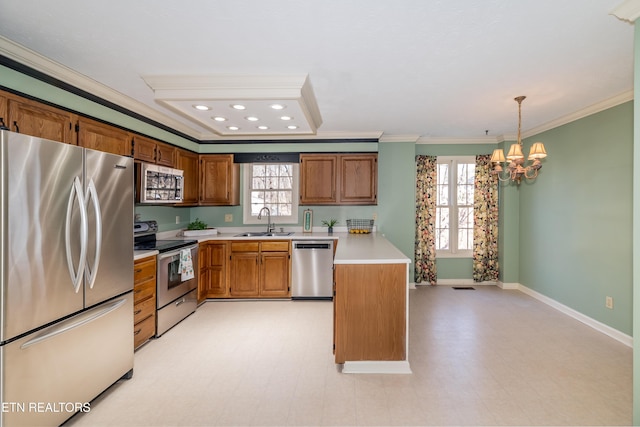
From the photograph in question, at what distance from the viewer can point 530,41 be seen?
208cm

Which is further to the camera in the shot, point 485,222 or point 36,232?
point 485,222

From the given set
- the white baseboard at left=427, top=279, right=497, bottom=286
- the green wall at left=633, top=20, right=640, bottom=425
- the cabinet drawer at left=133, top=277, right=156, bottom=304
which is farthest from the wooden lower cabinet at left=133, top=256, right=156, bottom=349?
the white baseboard at left=427, top=279, right=497, bottom=286

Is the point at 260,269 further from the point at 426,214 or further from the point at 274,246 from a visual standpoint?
the point at 426,214

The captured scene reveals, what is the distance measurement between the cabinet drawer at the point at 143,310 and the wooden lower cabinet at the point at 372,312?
6.16ft

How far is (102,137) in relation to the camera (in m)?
2.92

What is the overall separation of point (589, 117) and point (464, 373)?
3.26m

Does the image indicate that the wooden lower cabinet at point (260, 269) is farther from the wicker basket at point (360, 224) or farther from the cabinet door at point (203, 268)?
the wicker basket at point (360, 224)

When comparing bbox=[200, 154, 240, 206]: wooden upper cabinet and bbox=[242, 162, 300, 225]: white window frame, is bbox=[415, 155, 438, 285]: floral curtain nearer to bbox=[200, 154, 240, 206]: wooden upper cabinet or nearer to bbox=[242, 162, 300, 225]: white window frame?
bbox=[242, 162, 300, 225]: white window frame

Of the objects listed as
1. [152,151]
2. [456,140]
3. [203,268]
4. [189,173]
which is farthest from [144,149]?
[456,140]

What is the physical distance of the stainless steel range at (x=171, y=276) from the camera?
10.6 feet

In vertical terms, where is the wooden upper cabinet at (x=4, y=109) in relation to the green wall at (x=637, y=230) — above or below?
above

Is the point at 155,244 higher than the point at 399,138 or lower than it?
lower

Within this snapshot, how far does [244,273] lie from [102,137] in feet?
7.83

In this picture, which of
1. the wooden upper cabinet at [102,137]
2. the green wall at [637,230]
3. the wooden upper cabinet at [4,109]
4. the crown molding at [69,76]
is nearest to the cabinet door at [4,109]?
the wooden upper cabinet at [4,109]
